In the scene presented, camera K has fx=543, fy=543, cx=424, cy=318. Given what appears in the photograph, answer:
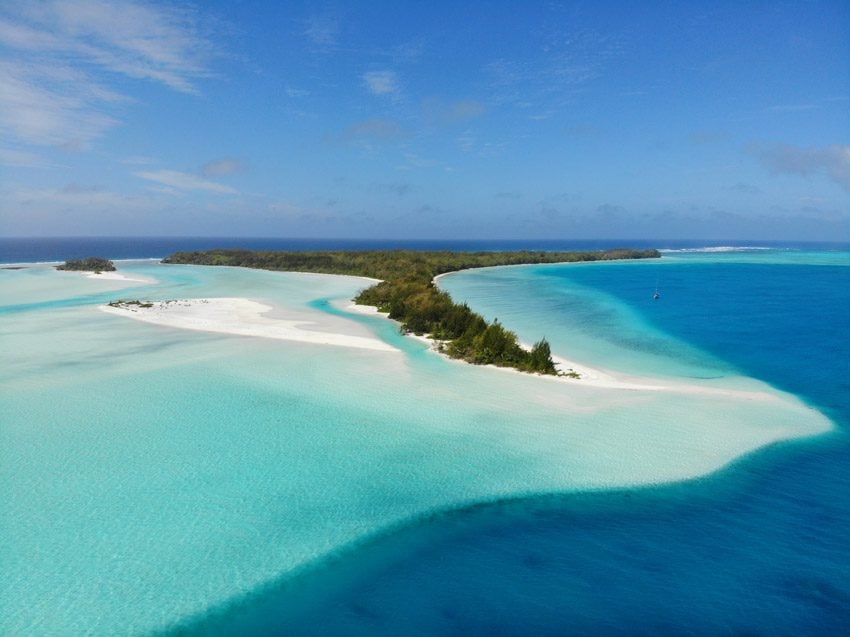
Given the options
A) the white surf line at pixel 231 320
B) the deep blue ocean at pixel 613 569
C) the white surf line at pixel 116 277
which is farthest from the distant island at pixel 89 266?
the deep blue ocean at pixel 613 569

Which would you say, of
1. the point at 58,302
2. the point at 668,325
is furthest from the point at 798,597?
the point at 58,302

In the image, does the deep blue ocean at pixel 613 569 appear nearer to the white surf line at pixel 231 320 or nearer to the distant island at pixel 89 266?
the white surf line at pixel 231 320

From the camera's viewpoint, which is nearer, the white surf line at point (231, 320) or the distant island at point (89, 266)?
the white surf line at point (231, 320)

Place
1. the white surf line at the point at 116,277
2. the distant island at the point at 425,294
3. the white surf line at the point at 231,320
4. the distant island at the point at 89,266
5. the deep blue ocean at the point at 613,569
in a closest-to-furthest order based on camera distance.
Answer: the deep blue ocean at the point at 613,569, the distant island at the point at 425,294, the white surf line at the point at 231,320, the white surf line at the point at 116,277, the distant island at the point at 89,266

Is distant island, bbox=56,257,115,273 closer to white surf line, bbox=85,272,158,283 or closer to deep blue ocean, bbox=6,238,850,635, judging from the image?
white surf line, bbox=85,272,158,283

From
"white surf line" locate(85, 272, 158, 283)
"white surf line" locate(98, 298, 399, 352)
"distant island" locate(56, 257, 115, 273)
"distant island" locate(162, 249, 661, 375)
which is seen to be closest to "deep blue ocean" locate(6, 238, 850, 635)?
"distant island" locate(162, 249, 661, 375)

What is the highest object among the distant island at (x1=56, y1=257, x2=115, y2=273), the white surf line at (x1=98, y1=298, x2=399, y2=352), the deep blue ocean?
the distant island at (x1=56, y1=257, x2=115, y2=273)

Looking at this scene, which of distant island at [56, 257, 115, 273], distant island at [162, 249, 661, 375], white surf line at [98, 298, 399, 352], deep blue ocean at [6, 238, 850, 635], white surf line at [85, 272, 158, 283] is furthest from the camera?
distant island at [56, 257, 115, 273]
